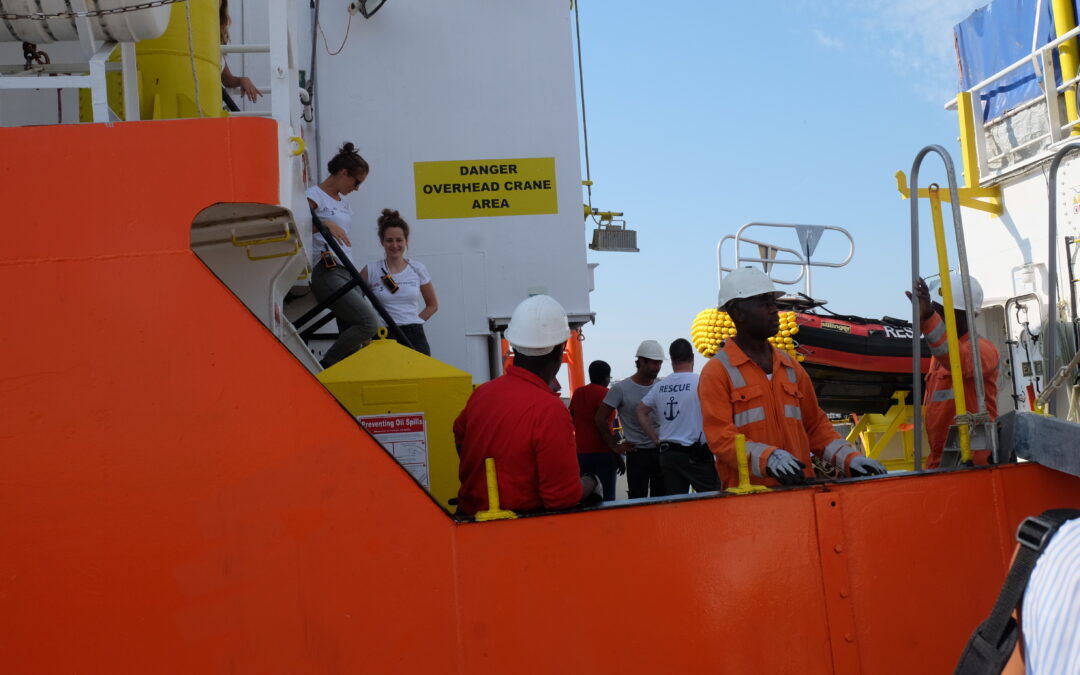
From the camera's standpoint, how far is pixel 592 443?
23.6 feet

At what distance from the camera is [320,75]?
557cm

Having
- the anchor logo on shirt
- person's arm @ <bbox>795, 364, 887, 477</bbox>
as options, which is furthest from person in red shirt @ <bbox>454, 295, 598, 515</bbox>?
the anchor logo on shirt

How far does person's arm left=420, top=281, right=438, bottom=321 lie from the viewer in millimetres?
5258

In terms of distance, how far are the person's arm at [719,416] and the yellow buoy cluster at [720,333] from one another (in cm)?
544

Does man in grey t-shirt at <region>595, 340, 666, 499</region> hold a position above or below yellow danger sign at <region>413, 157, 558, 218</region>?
below

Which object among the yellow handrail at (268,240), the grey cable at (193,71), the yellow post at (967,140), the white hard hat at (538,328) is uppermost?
the yellow post at (967,140)

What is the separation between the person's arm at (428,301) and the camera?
526 cm

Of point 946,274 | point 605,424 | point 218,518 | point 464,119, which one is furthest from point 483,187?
point 218,518

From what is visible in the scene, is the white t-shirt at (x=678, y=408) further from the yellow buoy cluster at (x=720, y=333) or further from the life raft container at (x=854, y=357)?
the life raft container at (x=854, y=357)

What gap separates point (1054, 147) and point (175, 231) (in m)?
9.25

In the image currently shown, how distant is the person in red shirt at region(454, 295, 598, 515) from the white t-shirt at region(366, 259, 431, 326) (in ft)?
6.45

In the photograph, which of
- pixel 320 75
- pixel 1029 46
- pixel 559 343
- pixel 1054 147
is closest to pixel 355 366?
pixel 559 343

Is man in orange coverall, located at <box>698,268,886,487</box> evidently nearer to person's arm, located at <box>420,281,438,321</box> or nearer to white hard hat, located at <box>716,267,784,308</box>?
white hard hat, located at <box>716,267,784,308</box>

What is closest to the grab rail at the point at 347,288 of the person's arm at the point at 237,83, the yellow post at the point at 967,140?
the person's arm at the point at 237,83
